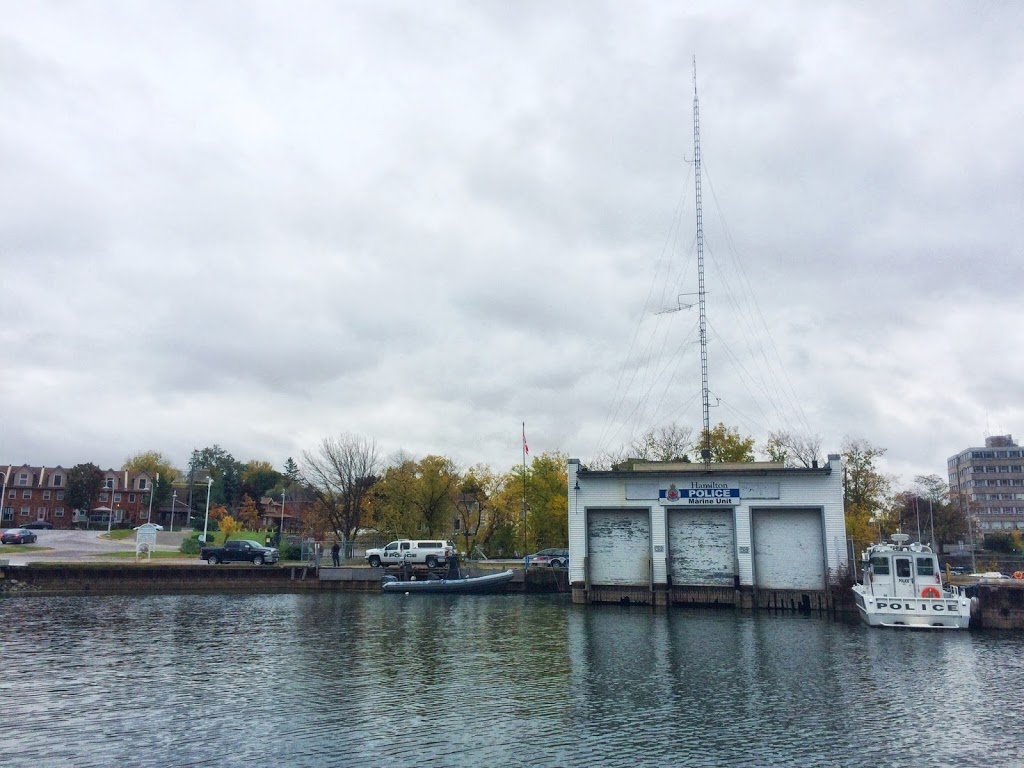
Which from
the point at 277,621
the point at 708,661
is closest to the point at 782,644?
the point at 708,661

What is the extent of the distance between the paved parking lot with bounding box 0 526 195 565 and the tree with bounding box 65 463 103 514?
59.8ft

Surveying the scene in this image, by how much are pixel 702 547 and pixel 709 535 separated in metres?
0.83

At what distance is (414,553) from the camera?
2279 inches

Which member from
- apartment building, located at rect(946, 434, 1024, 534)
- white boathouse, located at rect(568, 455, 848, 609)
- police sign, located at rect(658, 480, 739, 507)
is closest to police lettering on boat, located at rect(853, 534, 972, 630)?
white boathouse, located at rect(568, 455, 848, 609)

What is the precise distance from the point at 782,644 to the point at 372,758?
20.7m

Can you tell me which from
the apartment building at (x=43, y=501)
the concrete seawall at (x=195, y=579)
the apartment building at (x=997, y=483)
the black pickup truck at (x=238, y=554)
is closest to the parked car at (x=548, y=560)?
the concrete seawall at (x=195, y=579)

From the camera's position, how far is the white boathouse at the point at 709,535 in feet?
144

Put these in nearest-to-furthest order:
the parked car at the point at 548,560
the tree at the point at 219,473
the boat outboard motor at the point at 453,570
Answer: the boat outboard motor at the point at 453,570 → the parked car at the point at 548,560 → the tree at the point at 219,473

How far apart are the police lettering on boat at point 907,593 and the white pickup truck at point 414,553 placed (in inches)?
1136

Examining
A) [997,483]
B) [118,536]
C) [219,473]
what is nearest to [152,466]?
[219,473]

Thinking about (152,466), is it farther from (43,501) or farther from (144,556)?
(144,556)

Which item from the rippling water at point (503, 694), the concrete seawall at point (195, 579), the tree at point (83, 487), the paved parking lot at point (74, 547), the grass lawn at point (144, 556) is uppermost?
the tree at point (83, 487)

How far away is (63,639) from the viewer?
31.0 metres

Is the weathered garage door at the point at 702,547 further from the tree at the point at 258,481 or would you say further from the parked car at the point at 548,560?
the tree at the point at 258,481
